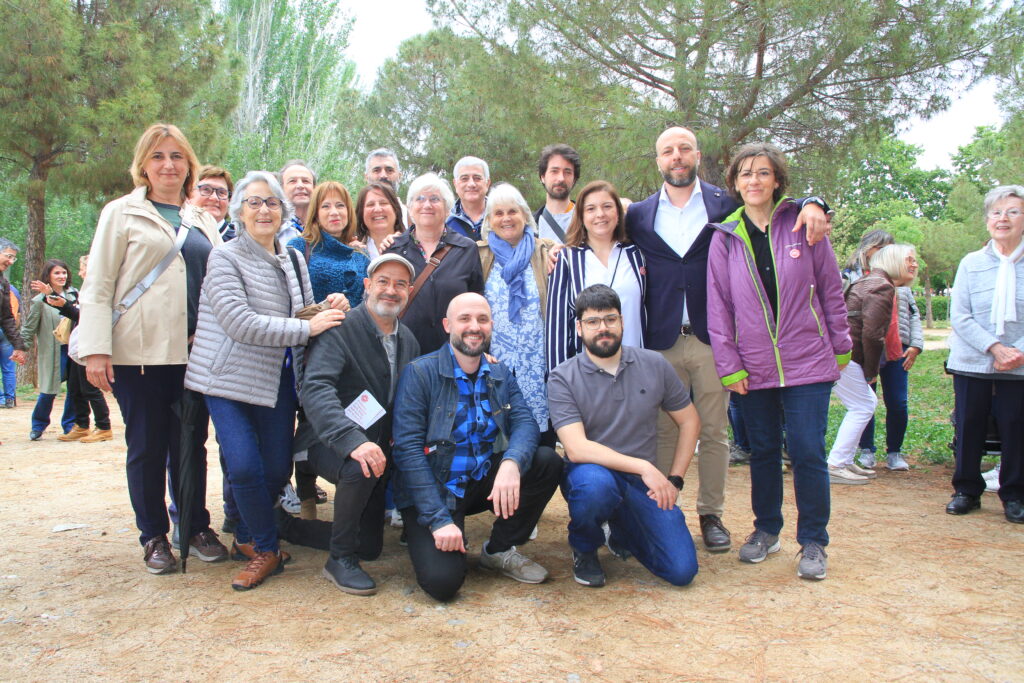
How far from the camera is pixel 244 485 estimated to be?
3.78 metres

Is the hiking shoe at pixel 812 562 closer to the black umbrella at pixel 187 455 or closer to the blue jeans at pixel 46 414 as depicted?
the black umbrella at pixel 187 455

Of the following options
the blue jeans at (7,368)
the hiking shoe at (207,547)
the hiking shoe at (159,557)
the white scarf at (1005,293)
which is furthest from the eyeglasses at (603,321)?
the blue jeans at (7,368)

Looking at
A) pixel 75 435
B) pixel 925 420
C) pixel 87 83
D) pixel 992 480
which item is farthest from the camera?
pixel 87 83

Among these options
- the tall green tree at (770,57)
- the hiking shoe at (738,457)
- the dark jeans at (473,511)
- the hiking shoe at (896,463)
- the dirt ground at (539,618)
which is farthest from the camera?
the tall green tree at (770,57)

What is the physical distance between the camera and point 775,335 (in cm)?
396

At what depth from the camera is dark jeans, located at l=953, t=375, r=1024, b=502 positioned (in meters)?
4.99

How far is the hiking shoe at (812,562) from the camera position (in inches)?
150

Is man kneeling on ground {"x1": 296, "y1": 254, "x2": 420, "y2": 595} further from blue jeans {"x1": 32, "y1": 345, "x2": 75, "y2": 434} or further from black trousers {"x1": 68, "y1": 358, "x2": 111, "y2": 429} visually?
blue jeans {"x1": 32, "y1": 345, "x2": 75, "y2": 434}

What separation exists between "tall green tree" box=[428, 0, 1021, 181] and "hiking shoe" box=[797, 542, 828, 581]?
6.91 meters

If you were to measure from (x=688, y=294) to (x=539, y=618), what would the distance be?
1983 millimetres

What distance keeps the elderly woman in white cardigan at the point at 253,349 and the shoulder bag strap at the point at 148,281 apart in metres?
0.26

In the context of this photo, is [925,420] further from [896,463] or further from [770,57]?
[770,57]

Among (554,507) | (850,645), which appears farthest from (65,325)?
(850,645)

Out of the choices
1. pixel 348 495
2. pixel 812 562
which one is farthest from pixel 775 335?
pixel 348 495
